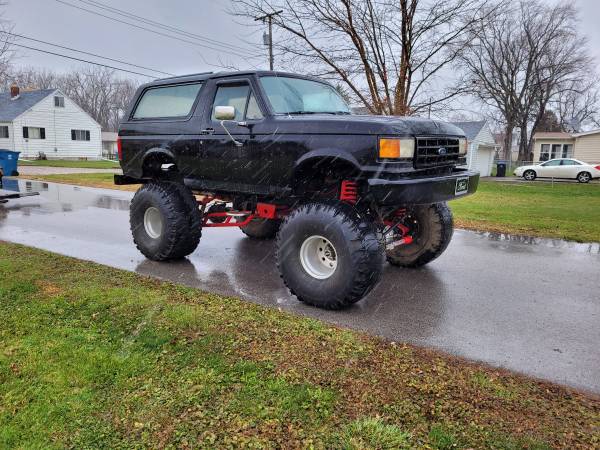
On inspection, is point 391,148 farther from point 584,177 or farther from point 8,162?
point 584,177

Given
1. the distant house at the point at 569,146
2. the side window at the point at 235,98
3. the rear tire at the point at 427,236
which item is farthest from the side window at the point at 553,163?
the side window at the point at 235,98

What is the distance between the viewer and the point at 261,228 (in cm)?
787

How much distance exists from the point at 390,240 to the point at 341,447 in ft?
10.8

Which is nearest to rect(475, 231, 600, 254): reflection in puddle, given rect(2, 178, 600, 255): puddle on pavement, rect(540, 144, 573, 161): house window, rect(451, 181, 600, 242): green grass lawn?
rect(2, 178, 600, 255): puddle on pavement

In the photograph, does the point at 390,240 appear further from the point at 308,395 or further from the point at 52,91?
the point at 52,91

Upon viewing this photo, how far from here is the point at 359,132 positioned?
4.29 metres

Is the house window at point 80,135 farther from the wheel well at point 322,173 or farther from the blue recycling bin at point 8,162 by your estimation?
the wheel well at point 322,173

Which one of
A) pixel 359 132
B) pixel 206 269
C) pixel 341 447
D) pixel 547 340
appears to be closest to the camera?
pixel 341 447

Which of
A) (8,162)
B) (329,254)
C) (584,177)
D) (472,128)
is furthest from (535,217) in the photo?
(472,128)

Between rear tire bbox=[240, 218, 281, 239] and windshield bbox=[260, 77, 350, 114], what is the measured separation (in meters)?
2.60

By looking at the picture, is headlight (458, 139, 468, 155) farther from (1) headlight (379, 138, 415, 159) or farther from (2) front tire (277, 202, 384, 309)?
(2) front tire (277, 202, 384, 309)

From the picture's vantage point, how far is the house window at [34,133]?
36.2m

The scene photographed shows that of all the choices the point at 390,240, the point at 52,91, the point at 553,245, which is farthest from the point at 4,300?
the point at 52,91

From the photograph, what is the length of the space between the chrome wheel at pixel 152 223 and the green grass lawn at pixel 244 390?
2265 millimetres
